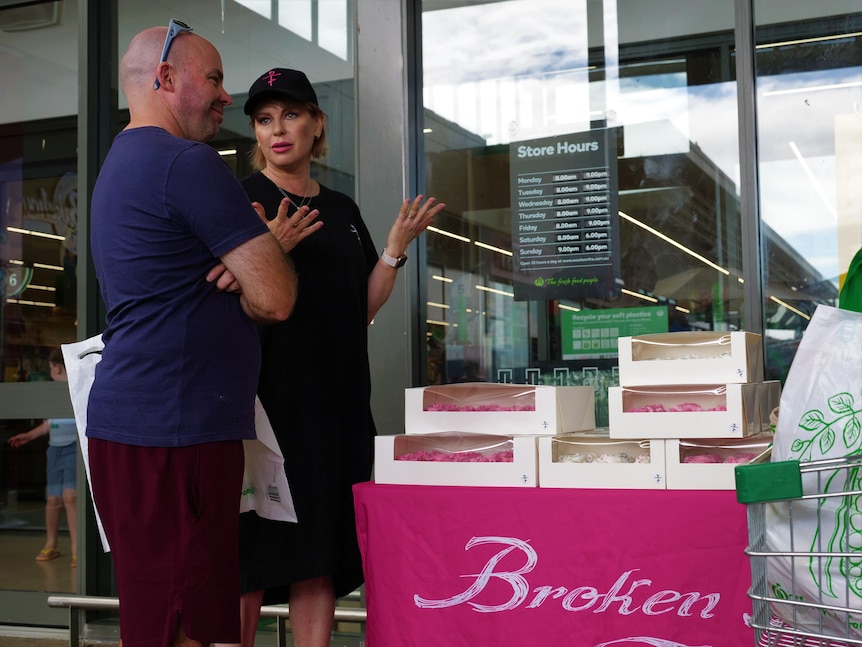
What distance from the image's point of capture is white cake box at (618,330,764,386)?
2.27 metres

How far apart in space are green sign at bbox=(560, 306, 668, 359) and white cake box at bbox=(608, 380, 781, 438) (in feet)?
3.21

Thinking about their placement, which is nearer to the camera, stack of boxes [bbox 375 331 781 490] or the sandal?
stack of boxes [bbox 375 331 781 490]

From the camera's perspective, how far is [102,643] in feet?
13.2

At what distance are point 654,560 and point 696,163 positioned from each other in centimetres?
170

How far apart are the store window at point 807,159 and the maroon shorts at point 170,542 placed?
205cm

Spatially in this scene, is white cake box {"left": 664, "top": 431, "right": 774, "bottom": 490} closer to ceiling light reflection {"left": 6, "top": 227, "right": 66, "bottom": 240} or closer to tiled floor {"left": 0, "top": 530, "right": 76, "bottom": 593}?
tiled floor {"left": 0, "top": 530, "right": 76, "bottom": 593}

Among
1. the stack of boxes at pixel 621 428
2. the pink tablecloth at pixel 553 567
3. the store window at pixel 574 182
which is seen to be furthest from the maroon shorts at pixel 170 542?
the store window at pixel 574 182

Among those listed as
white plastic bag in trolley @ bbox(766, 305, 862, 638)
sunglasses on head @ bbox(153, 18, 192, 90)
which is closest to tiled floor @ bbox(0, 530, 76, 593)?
sunglasses on head @ bbox(153, 18, 192, 90)

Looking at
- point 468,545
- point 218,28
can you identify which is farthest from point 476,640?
point 218,28

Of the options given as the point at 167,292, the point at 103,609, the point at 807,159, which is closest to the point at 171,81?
the point at 167,292

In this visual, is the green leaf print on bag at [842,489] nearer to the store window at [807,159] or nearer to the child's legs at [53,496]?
the store window at [807,159]

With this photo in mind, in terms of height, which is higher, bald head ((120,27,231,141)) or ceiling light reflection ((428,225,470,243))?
bald head ((120,27,231,141))

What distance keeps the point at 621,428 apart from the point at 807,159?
148 cm

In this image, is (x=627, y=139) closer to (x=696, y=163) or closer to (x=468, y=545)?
(x=696, y=163)
